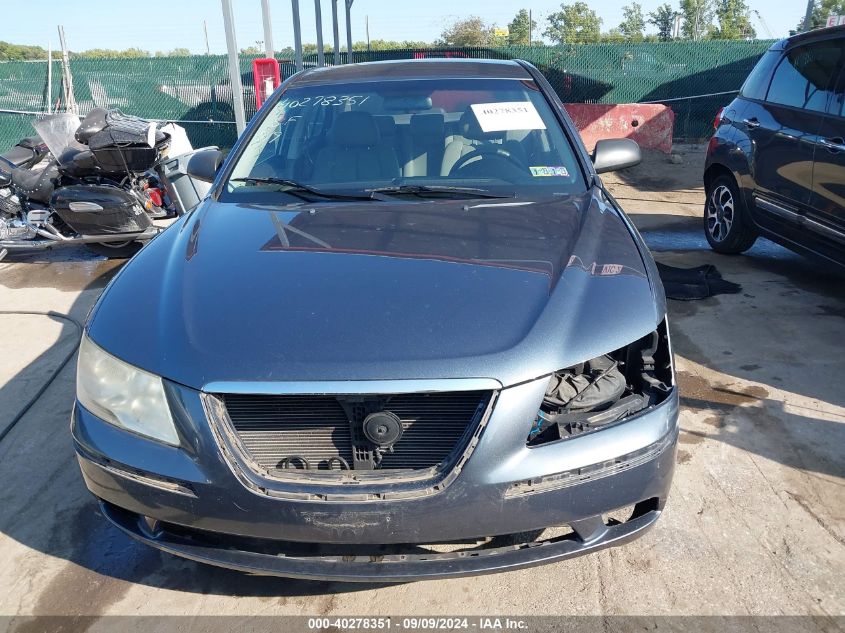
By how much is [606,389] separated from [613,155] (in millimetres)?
1725

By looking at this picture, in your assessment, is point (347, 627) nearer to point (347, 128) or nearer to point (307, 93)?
point (347, 128)

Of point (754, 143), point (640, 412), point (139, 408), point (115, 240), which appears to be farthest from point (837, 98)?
point (115, 240)

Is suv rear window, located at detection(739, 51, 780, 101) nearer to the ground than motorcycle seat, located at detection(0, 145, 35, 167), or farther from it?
farther from it

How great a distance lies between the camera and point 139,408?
6.81ft

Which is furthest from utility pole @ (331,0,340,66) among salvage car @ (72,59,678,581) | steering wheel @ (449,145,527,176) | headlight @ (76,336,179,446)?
headlight @ (76,336,179,446)

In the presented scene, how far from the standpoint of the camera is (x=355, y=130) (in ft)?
11.1

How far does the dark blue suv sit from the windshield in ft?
7.82

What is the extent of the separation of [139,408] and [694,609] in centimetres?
186

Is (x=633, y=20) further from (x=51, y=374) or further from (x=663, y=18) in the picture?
(x=51, y=374)

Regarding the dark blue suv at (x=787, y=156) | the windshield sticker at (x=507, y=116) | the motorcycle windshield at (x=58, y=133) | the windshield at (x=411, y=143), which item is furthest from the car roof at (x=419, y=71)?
the motorcycle windshield at (x=58, y=133)

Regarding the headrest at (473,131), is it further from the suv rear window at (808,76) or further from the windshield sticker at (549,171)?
the suv rear window at (808,76)

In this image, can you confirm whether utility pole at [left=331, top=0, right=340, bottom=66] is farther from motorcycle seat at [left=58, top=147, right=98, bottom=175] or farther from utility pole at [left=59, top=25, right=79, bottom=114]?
motorcycle seat at [left=58, top=147, right=98, bottom=175]

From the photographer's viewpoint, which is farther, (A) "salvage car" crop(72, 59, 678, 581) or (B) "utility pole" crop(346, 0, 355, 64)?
(B) "utility pole" crop(346, 0, 355, 64)

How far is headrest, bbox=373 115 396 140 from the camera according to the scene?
11.1ft
